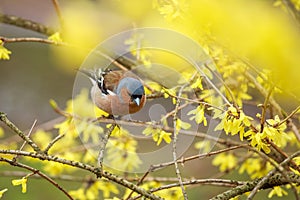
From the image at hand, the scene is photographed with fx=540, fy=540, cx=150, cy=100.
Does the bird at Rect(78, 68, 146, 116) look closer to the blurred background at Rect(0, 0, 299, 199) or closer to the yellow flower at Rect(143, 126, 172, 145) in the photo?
the yellow flower at Rect(143, 126, 172, 145)

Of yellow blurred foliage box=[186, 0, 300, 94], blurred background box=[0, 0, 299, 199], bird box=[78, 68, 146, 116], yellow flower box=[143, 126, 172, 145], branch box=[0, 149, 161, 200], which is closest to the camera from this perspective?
yellow blurred foliage box=[186, 0, 300, 94]

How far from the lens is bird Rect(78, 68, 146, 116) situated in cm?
200

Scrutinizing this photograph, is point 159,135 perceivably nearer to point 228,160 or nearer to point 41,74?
point 228,160

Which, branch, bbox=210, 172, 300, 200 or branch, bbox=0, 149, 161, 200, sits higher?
branch, bbox=0, 149, 161, 200

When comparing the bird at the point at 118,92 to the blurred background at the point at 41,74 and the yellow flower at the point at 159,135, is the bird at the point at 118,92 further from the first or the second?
the blurred background at the point at 41,74

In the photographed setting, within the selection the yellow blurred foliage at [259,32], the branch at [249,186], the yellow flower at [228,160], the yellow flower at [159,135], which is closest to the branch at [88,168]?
the branch at [249,186]

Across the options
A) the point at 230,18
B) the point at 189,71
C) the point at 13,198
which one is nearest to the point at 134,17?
the point at 189,71

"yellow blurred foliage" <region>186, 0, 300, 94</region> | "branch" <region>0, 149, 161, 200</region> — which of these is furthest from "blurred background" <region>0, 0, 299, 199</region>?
"yellow blurred foliage" <region>186, 0, 300, 94</region>

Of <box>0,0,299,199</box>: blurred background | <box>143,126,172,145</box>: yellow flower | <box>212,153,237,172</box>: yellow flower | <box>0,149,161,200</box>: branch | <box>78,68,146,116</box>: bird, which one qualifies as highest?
<box>0,0,299,199</box>: blurred background

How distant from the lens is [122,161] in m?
2.35

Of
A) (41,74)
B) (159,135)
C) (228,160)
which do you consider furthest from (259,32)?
(41,74)

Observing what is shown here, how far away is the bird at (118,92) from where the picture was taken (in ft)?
6.56

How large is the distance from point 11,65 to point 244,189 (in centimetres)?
629

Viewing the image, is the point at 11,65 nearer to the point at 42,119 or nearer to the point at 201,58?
the point at 42,119
